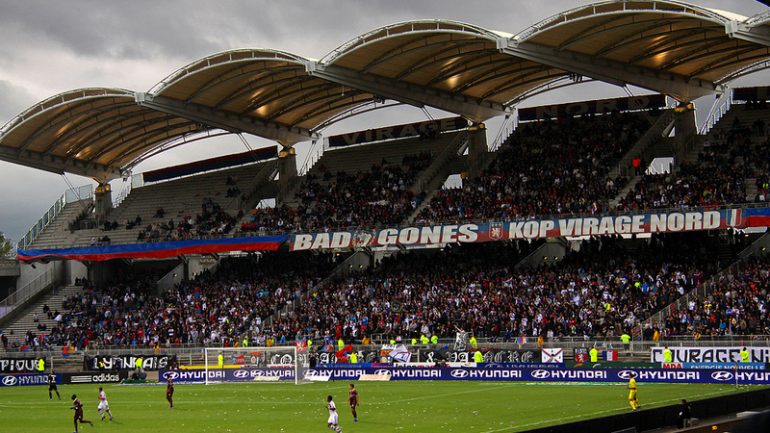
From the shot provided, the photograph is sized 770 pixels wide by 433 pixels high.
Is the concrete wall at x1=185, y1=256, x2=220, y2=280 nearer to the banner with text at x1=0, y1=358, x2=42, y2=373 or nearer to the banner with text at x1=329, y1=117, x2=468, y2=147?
the banner with text at x1=329, y1=117, x2=468, y2=147

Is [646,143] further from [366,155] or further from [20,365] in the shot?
[20,365]

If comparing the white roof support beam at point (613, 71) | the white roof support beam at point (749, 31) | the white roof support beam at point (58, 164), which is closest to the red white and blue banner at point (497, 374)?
the white roof support beam at point (749, 31)

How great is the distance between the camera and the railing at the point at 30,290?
71250mm

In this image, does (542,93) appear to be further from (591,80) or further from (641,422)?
(641,422)

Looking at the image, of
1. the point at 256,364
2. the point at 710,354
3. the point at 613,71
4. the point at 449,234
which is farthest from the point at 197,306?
the point at 710,354

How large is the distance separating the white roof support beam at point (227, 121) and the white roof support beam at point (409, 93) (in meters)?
10.7

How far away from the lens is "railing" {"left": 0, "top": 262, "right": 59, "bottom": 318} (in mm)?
71250

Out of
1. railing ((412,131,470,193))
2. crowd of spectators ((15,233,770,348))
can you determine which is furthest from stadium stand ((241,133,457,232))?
crowd of spectators ((15,233,770,348))

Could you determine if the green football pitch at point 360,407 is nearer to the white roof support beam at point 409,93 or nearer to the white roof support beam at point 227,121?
the white roof support beam at point 409,93

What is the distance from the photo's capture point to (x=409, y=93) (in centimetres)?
6022

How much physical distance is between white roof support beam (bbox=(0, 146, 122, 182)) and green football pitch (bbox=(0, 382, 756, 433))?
28386 millimetres

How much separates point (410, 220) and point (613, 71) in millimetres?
14716

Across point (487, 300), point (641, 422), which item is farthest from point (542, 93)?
point (641, 422)

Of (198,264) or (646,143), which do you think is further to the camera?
(198,264)
